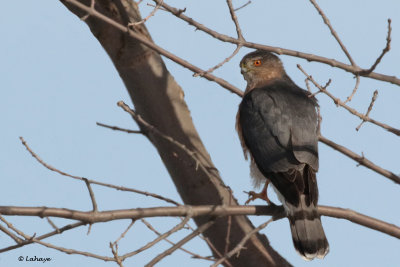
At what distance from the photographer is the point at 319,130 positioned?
4.95 meters

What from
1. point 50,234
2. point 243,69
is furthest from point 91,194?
point 243,69

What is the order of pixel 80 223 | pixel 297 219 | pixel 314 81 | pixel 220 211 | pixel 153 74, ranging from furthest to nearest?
1. pixel 153 74
2. pixel 297 219
3. pixel 314 81
4. pixel 220 211
5. pixel 80 223

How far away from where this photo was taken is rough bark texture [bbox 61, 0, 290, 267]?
4832 millimetres

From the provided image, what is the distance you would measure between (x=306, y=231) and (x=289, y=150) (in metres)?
0.64

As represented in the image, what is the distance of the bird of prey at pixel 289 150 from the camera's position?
4.50 metres

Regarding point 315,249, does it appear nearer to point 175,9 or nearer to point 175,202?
point 175,202

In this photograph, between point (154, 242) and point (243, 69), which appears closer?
point (154, 242)

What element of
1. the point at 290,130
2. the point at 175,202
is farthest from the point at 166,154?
the point at 175,202

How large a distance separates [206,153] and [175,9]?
134 cm

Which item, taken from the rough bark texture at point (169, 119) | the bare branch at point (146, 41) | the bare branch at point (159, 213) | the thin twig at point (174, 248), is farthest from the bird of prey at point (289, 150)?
the thin twig at point (174, 248)

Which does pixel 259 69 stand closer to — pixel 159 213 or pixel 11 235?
pixel 159 213

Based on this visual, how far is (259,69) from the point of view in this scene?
648cm

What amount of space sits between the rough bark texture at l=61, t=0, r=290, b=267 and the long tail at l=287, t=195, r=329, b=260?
16.2 inches

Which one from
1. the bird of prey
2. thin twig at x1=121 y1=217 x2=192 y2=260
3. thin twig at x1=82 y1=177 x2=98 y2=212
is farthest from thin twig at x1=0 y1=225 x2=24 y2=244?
the bird of prey
